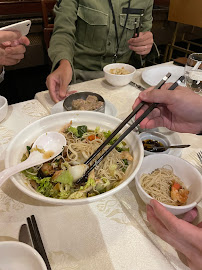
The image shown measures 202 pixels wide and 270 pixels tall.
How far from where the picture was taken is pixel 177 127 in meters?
1.42

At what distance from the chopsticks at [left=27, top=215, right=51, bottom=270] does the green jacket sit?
1.65 metres

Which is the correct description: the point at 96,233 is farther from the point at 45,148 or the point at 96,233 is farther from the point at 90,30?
the point at 90,30

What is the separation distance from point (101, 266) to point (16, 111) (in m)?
1.27

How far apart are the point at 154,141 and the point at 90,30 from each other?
1749 mm

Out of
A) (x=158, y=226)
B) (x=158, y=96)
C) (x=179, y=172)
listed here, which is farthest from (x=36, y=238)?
(x=158, y=96)

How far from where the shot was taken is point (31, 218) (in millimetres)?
948

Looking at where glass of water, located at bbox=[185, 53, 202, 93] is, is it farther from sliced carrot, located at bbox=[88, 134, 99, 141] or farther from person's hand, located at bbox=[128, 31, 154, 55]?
sliced carrot, located at bbox=[88, 134, 99, 141]

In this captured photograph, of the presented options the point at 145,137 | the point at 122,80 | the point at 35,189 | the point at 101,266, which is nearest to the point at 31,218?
the point at 35,189

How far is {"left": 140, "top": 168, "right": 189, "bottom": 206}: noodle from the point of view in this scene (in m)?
1.04

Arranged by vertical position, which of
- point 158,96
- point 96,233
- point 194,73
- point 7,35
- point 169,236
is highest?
point 7,35

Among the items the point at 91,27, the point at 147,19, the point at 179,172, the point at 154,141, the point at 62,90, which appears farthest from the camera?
the point at 147,19

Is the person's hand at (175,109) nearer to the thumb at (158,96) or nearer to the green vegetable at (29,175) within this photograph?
the thumb at (158,96)

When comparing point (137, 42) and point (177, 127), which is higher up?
point (137, 42)

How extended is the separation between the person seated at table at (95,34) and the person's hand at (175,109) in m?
1.10
